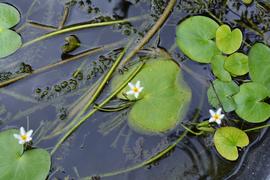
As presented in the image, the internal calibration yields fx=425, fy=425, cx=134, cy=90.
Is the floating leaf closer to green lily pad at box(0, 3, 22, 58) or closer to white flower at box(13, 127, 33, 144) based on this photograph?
green lily pad at box(0, 3, 22, 58)

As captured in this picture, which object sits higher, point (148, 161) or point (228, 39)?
point (228, 39)

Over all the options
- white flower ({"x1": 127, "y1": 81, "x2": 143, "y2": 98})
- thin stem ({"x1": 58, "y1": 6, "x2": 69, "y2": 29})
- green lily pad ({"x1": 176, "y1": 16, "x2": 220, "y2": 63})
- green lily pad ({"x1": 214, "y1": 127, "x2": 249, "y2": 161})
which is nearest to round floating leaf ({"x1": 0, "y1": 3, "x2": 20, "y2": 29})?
thin stem ({"x1": 58, "y1": 6, "x2": 69, "y2": 29})

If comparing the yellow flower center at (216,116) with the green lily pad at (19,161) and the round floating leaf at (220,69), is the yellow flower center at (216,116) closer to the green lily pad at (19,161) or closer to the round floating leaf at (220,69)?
the round floating leaf at (220,69)

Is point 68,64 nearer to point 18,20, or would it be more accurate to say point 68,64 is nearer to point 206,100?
point 18,20

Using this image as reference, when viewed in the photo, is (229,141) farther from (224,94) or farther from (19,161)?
(19,161)

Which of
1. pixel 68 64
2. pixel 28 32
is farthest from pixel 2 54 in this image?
pixel 68 64

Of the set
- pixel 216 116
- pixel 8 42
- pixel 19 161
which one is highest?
pixel 8 42

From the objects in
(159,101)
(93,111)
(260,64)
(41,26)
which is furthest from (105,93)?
(260,64)

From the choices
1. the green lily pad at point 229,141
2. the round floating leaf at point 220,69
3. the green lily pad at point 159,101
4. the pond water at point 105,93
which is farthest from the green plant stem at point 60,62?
the green lily pad at point 229,141
